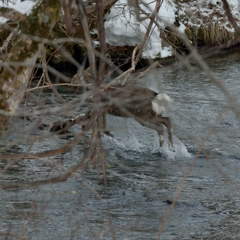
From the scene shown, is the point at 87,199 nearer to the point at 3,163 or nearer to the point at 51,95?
the point at 3,163

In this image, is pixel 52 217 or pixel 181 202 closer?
pixel 52 217

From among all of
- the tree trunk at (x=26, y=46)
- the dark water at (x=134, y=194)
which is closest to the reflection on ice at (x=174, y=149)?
the dark water at (x=134, y=194)

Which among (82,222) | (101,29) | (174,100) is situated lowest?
(82,222)

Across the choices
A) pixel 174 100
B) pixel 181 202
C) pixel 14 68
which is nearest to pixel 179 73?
pixel 174 100

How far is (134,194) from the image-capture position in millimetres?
6879

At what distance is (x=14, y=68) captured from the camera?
11.1 ft

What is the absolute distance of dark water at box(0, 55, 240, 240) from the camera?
5.50 m

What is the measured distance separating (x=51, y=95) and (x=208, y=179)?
5658 mm

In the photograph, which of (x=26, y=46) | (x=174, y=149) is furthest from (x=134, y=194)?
(x=26, y=46)

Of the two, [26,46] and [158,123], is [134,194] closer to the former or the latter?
[158,123]

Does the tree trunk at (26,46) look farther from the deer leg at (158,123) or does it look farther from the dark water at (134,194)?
the deer leg at (158,123)

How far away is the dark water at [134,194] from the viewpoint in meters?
5.50

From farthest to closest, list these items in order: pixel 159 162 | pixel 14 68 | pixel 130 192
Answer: pixel 159 162 < pixel 130 192 < pixel 14 68

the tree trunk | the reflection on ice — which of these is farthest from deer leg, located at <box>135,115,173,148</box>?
the tree trunk
